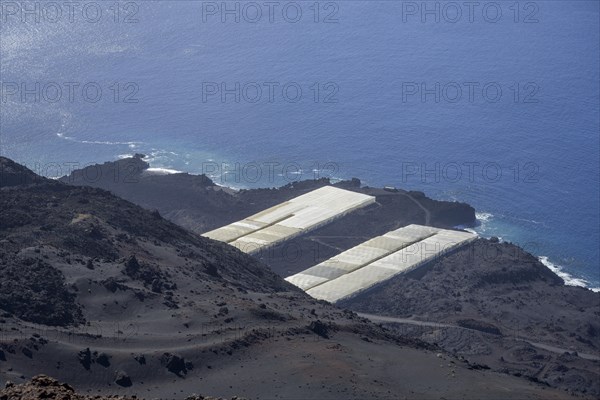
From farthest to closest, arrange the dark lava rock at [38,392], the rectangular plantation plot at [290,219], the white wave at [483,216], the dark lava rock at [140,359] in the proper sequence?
the white wave at [483,216] → the rectangular plantation plot at [290,219] → the dark lava rock at [140,359] → the dark lava rock at [38,392]

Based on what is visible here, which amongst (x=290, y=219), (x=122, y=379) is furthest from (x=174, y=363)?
(x=290, y=219)

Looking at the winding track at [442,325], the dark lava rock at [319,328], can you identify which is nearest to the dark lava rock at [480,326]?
the winding track at [442,325]

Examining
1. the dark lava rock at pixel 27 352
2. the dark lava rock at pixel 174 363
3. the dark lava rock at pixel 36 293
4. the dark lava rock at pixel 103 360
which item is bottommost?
the dark lava rock at pixel 174 363

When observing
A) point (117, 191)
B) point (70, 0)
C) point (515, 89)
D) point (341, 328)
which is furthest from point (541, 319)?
point (70, 0)

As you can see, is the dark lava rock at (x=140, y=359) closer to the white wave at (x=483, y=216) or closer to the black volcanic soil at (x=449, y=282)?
the black volcanic soil at (x=449, y=282)

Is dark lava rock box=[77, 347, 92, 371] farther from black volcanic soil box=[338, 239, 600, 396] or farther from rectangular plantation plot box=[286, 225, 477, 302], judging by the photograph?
rectangular plantation plot box=[286, 225, 477, 302]

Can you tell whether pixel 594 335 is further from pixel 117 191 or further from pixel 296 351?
pixel 117 191
